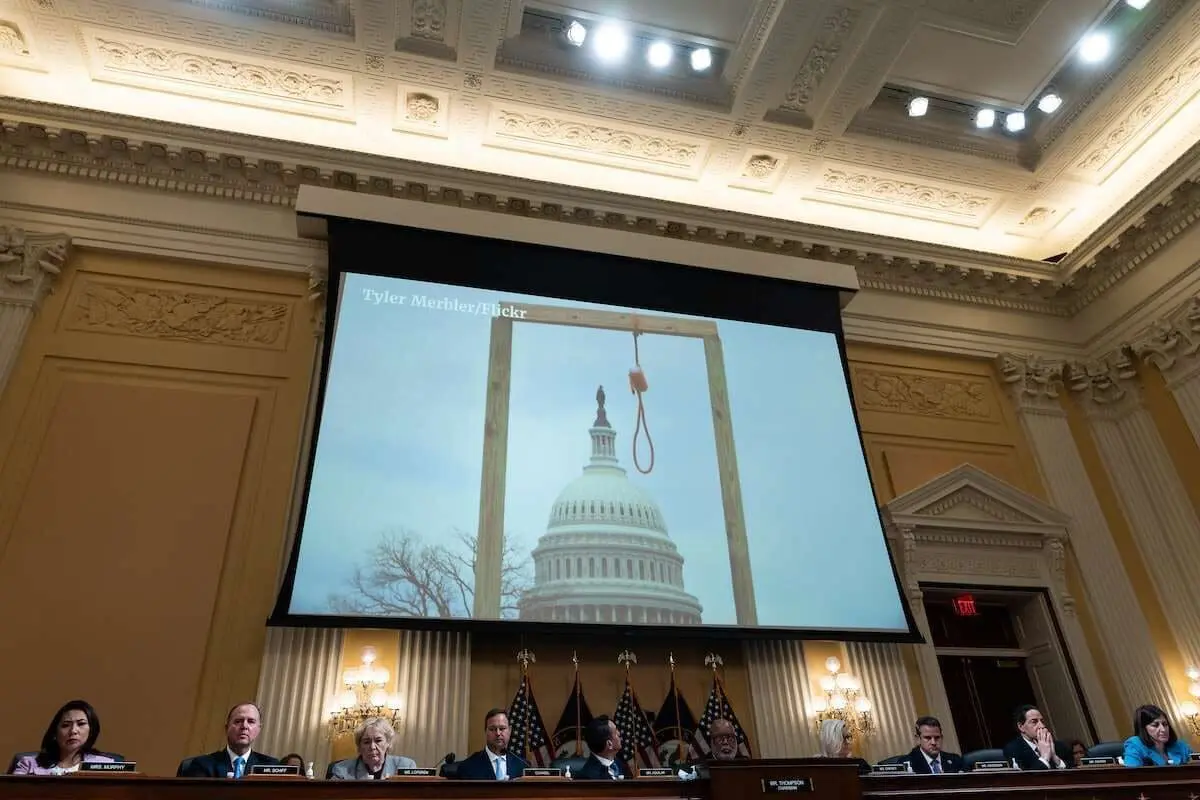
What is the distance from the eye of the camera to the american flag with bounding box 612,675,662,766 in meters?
5.64

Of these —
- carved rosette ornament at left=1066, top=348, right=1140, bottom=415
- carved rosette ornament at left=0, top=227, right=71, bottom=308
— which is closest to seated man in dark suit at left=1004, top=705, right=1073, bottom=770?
carved rosette ornament at left=1066, top=348, right=1140, bottom=415

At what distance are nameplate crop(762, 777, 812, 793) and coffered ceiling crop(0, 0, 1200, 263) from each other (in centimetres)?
616

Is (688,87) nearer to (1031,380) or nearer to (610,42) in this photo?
(610,42)

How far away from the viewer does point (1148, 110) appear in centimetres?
779

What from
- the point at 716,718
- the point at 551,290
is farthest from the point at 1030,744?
the point at 551,290

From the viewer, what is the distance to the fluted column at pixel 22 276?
242 inches

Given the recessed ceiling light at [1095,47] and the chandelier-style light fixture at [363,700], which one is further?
the recessed ceiling light at [1095,47]

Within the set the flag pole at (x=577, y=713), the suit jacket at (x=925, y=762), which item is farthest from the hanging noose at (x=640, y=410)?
the suit jacket at (x=925, y=762)

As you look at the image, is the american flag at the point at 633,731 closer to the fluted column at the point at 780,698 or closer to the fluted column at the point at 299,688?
the fluted column at the point at 780,698

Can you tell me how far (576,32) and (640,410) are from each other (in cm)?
336

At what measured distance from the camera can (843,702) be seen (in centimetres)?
617

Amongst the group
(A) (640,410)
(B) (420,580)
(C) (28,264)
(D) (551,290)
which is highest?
(D) (551,290)

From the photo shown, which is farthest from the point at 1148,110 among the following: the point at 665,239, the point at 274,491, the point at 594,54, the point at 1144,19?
the point at 274,491

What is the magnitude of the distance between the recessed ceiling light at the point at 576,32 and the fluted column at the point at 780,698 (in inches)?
209
